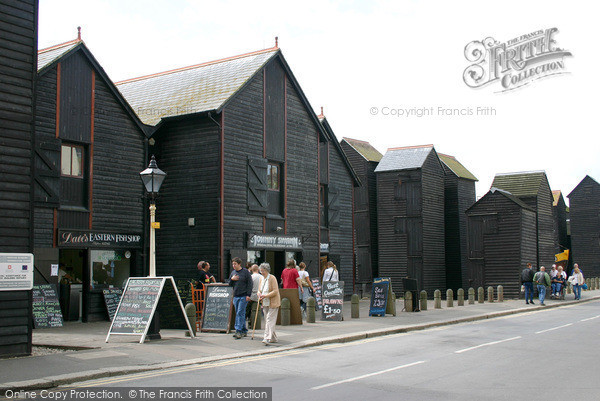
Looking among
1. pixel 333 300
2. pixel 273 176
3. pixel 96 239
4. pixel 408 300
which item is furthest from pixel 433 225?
pixel 96 239

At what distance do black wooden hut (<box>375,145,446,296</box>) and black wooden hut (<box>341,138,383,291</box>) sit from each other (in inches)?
27.0

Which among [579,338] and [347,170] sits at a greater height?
[347,170]

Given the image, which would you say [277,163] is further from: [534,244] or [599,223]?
[599,223]

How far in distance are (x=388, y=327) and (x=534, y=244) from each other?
21747mm

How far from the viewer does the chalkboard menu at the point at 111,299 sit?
1992 cm

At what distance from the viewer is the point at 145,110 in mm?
24484

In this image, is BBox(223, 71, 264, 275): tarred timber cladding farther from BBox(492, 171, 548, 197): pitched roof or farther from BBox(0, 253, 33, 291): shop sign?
BBox(492, 171, 548, 197): pitched roof

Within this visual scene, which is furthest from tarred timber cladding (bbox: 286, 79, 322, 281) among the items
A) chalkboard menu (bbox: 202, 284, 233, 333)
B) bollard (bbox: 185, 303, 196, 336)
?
bollard (bbox: 185, 303, 196, 336)

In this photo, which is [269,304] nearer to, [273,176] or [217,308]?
[217,308]

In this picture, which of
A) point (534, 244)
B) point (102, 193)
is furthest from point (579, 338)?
point (534, 244)

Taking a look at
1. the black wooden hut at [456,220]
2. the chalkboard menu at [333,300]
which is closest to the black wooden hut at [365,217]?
the black wooden hut at [456,220]

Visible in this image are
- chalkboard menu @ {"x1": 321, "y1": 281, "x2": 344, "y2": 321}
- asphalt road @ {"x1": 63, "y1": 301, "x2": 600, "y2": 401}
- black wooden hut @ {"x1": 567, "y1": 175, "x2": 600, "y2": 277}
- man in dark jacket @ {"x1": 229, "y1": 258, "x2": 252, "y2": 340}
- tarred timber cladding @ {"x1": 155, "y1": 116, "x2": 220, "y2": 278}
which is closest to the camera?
asphalt road @ {"x1": 63, "y1": 301, "x2": 600, "y2": 401}

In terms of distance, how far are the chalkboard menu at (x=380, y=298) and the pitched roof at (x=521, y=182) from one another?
20.0m

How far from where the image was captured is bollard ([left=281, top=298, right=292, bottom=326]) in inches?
715
